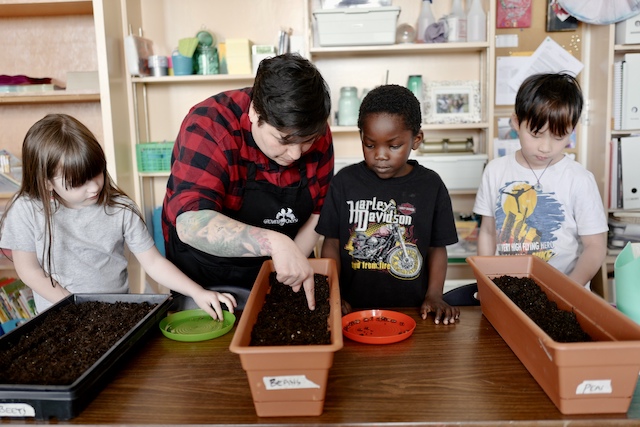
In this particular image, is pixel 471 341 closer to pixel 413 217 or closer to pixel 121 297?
pixel 413 217

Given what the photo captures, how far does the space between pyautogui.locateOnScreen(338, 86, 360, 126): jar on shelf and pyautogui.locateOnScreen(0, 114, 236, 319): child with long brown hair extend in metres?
1.54

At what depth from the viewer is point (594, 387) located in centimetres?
78

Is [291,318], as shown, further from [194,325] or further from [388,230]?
[388,230]

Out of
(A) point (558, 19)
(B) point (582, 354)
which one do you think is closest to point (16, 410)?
(B) point (582, 354)

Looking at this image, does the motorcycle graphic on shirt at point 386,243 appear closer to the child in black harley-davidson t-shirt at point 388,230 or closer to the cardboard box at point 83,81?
the child in black harley-davidson t-shirt at point 388,230

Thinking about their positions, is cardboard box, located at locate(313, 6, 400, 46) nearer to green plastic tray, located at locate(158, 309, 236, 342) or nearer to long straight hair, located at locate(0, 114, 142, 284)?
long straight hair, located at locate(0, 114, 142, 284)

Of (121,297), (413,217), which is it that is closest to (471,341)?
(413,217)

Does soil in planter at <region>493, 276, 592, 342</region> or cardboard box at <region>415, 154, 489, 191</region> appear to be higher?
cardboard box at <region>415, 154, 489, 191</region>

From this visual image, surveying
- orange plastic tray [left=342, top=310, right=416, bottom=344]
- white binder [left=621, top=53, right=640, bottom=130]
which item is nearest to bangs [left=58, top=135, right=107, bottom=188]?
orange plastic tray [left=342, top=310, right=416, bottom=344]

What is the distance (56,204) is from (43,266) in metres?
→ 0.19

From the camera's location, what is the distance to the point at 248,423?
796 mm

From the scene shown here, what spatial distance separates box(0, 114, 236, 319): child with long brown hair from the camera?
4.36 ft

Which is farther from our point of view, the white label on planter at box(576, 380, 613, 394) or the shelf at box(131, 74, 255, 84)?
the shelf at box(131, 74, 255, 84)

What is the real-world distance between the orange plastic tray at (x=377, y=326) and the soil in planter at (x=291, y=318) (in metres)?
0.09
